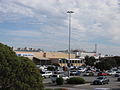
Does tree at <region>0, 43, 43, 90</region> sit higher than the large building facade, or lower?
lower

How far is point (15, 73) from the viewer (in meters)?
17.5

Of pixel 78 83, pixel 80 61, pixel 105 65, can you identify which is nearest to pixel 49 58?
pixel 80 61

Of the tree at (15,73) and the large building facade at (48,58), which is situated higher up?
the large building facade at (48,58)

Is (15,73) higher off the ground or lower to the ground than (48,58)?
lower

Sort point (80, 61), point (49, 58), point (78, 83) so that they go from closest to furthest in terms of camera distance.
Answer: point (78, 83) → point (49, 58) → point (80, 61)

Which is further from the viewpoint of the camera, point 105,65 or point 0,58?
point 105,65

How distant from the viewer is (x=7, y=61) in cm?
1745

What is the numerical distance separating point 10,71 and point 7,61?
0.63m

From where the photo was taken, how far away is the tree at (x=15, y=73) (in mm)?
17188

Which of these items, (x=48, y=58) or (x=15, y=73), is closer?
(x=15, y=73)

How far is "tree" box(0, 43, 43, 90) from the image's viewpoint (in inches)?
677

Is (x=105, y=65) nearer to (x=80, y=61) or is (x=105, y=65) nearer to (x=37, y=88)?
(x=37, y=88)

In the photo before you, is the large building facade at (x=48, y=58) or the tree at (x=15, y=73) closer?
the tree at (x=15, y=73)

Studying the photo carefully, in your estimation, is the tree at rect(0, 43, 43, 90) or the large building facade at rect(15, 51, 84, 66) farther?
the large building facade at rect(15, 51, 84, 66)
